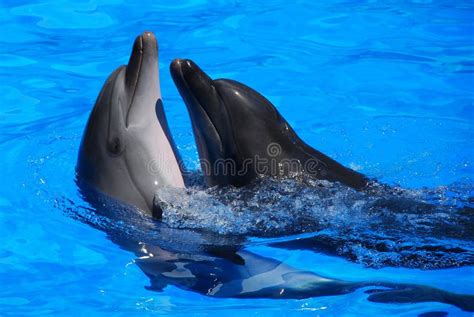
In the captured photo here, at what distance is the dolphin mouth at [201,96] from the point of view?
5770 mm

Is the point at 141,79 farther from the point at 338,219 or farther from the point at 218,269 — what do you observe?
the point at 338,219

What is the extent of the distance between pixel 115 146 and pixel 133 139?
0.14 metres

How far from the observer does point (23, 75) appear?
32.4 ft

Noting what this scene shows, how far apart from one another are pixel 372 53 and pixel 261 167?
5114 mm

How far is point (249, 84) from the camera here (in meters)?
9.68

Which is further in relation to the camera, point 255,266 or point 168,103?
point 168,103

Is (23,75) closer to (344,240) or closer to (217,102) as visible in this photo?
(217,102)

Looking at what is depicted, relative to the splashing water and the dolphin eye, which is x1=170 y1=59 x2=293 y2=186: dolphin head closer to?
the splashing water

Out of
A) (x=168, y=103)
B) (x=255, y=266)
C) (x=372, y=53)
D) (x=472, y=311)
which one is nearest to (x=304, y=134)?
(x=168, y=103)

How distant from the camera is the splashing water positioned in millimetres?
5543

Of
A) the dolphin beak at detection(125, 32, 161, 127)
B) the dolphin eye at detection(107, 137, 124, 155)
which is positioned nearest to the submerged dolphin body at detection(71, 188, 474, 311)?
the dolphin eye at detection(107, 137, 124, 155)

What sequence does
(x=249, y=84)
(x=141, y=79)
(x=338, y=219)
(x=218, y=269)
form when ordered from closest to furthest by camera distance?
1. (x=218, y=269)
2. (x=338, y=219)
3. (x=141, y=79)
4. (x=249, y=84)

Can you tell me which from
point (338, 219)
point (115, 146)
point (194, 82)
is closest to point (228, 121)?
point (194, 82)
